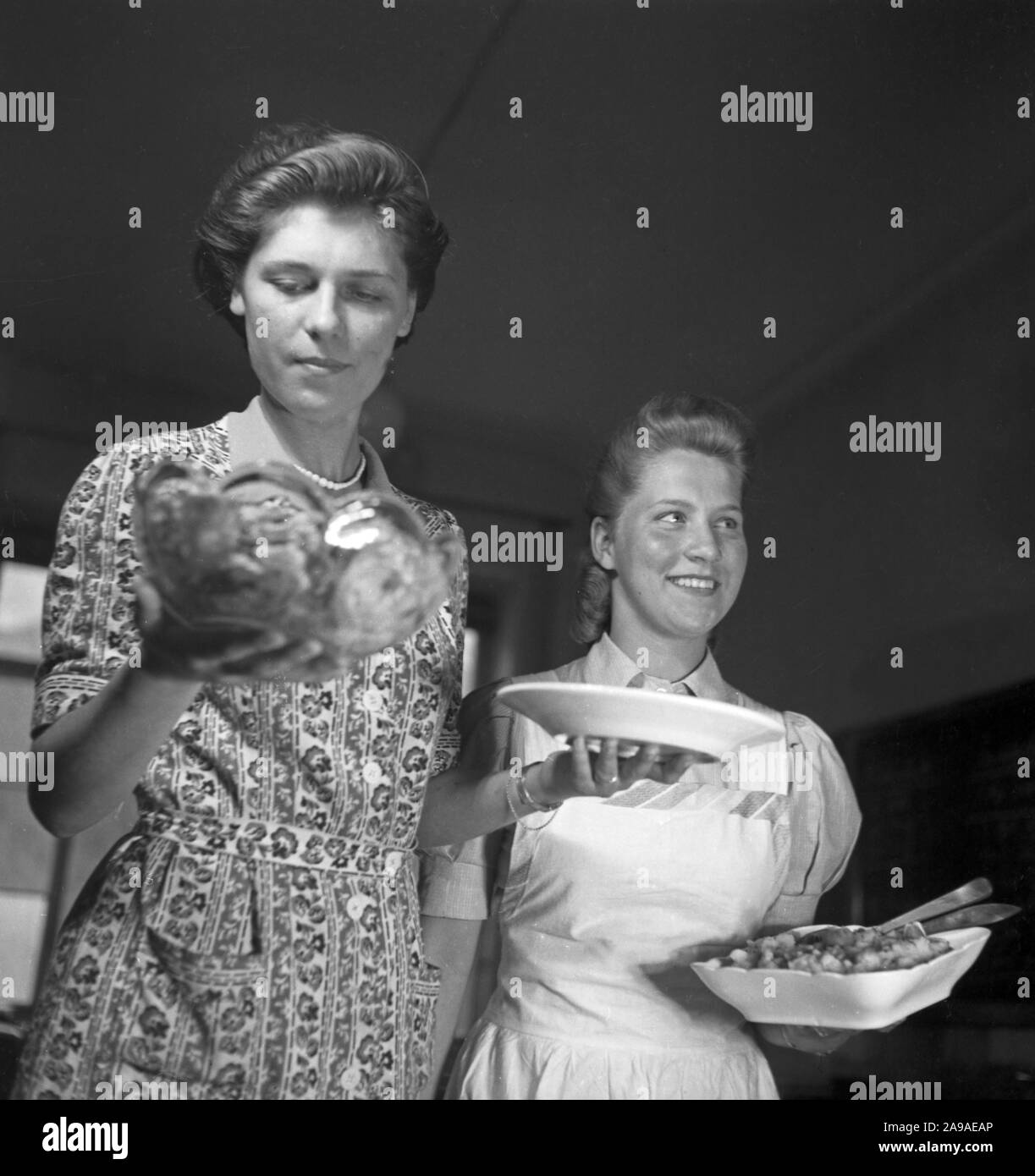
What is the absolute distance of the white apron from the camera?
1.42m

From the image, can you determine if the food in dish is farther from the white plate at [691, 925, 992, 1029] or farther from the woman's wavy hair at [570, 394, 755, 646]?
the woman's wavy hair at [570, 394, 755, 646]

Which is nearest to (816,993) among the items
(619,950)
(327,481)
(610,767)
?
(619,950)

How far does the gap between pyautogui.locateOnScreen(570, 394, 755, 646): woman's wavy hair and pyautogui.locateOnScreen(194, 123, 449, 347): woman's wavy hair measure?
10.8 inches

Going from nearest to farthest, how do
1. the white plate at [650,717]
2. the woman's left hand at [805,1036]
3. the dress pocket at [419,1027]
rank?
the white plate at [650,717] < the dress pocket at [419,1027] < the woman's left hand at [805,1036]

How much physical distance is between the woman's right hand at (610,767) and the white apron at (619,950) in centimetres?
13

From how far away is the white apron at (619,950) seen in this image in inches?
55.7

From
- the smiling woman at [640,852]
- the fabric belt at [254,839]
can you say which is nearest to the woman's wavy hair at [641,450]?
the smiling woman at [640,852]

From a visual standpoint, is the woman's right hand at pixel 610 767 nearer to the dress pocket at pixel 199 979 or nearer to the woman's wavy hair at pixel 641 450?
the woman's wavy hair at pixel 641 450

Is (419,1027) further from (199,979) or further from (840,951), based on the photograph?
(840,951)

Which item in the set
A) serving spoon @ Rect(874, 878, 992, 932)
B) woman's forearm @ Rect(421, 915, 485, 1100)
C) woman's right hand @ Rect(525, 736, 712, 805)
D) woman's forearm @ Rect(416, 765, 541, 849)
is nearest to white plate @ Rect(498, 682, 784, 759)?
woman's right hand @ Rect(525, 736, 712, 805)

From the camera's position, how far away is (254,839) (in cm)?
130

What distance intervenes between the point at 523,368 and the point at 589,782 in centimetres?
52
